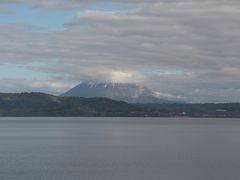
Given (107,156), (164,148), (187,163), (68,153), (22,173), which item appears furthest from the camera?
(164,148)

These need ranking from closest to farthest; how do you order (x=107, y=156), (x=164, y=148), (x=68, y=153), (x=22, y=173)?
(x=22, y=173) < (x=107, y=156) < (x=68, y=153) < (x=164, y=148)

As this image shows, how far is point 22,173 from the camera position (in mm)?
54781

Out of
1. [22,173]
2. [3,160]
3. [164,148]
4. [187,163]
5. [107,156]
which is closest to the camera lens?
[22,173]

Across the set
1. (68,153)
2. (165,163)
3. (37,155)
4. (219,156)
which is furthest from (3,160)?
(219,156)

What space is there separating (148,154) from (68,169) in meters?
19.2

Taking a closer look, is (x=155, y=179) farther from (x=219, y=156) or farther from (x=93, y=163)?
(x=219, y=156)

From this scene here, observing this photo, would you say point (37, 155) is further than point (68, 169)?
Yes

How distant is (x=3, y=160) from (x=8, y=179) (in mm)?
16052

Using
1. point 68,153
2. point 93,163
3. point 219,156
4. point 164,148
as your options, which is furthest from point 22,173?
point 164,148

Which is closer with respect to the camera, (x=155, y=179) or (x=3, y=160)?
(x=155, y=179)

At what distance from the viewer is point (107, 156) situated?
7200 centimetres

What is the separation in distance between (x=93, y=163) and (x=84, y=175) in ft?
33.0

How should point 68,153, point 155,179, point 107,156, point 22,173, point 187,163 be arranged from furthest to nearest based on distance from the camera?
point 68,153
point 107,156
point 187,163
point 22,173
point 155,179

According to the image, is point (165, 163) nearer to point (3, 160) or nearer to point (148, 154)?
point (148, 154)
